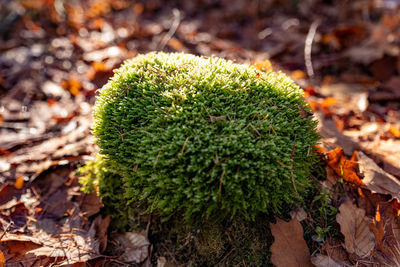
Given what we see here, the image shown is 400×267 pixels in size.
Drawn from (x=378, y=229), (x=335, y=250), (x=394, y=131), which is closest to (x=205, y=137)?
(x=335, y=250)

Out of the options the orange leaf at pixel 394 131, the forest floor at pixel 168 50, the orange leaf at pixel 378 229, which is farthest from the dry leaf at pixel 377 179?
the orange leaf at pixel 394 131

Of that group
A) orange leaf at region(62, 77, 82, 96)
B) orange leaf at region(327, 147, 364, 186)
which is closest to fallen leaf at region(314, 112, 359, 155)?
orange leaf at region(327, 147, 364, 186)

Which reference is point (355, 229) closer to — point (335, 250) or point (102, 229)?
point (335, 250)

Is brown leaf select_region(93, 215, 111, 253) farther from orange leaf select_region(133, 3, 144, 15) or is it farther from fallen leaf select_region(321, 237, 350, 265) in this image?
orange leaf select_region(133, 3, 144, 15)

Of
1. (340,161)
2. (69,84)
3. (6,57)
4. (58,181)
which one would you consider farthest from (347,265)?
(6,57)

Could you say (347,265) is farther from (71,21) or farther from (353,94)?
(71,21)
